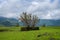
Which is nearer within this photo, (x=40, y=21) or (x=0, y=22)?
(x=40, y=21)

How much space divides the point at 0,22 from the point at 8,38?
2.32 meters

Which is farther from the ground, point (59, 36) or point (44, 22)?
point (44, 22)

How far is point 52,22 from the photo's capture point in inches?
363

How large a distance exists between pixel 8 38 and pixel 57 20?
2508 millimetres

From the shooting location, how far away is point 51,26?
9.73 m

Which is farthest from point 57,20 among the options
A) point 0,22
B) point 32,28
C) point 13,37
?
point 0,22

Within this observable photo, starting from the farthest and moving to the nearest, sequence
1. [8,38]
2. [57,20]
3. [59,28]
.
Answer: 1. [59,28]
2. [57,20]
3. [8,38]

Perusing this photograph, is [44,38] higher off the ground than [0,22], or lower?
lower

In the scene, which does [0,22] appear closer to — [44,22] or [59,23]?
[44,22]

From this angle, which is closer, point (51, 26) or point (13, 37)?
point (13, 37)

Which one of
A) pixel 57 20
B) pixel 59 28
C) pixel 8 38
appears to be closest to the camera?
pixel 8 38

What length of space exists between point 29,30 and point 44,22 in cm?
105

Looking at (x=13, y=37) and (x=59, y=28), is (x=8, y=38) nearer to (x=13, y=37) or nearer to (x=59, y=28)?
(x=13, y=37)

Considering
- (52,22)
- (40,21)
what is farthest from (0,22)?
(52,22)
